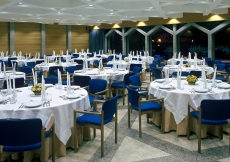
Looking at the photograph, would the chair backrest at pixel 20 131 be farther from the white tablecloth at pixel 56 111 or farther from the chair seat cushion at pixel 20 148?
the white tablecloth at pixel 56 111

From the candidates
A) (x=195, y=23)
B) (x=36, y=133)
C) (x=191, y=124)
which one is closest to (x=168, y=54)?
(x=195, y=23)

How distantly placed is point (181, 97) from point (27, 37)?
52.8 feet

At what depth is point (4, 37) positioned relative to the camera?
1736 centimetres

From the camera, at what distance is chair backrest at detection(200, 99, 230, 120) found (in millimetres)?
3883

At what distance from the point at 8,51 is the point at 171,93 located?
610 inches

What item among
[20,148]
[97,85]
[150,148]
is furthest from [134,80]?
[20,148]

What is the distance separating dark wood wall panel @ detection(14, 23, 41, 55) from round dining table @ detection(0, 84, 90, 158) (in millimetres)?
14845

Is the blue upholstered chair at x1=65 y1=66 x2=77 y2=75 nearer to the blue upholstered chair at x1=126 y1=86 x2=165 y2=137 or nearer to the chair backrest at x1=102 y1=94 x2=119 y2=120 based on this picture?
the blue upholstered chair at x1=126 y1=86 x2=165 y2=137

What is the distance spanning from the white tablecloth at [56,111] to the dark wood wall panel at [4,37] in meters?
14.4

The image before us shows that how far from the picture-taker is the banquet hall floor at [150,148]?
3945mm

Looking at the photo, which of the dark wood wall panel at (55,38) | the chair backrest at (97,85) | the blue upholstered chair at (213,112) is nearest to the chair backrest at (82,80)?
the chair backrest at (97,85)

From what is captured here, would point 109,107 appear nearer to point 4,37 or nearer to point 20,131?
point 20,131

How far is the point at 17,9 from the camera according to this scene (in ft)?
38.2

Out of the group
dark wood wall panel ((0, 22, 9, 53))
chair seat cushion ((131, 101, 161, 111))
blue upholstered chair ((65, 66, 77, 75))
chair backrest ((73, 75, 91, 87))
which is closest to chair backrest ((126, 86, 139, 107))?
chair seat cushion ((131, 101, 161, 111))
